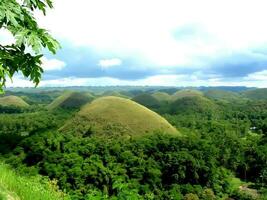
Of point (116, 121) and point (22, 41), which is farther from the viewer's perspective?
point (116, 121)

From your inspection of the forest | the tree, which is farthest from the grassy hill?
the tree

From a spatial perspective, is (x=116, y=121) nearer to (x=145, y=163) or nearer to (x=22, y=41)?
(x=145, y=163)

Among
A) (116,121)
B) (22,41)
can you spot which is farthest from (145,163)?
(22,41)

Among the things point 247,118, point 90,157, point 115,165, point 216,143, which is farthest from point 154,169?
point 247,118

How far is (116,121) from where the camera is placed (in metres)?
114

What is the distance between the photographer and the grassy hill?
356ft

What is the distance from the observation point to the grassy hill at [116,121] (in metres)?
109

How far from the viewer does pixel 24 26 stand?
22.6 feet

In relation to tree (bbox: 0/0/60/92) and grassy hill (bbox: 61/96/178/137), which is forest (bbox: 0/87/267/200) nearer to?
grassy hill (bbox: 61/96/178/137)

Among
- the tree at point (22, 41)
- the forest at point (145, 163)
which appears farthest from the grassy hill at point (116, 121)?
the tree at point (22, 41)

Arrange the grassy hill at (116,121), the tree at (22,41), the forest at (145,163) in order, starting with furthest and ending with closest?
1. the grassy hill at (116,121)
2. the forest at (145,163)
3. the tree at (22,41)

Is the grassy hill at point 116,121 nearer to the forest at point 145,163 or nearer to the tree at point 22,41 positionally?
the forest at point 145,163

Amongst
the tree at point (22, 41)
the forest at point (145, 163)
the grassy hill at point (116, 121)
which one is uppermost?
the tree at point (22, 41)

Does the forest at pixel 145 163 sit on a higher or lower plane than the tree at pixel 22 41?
lower
